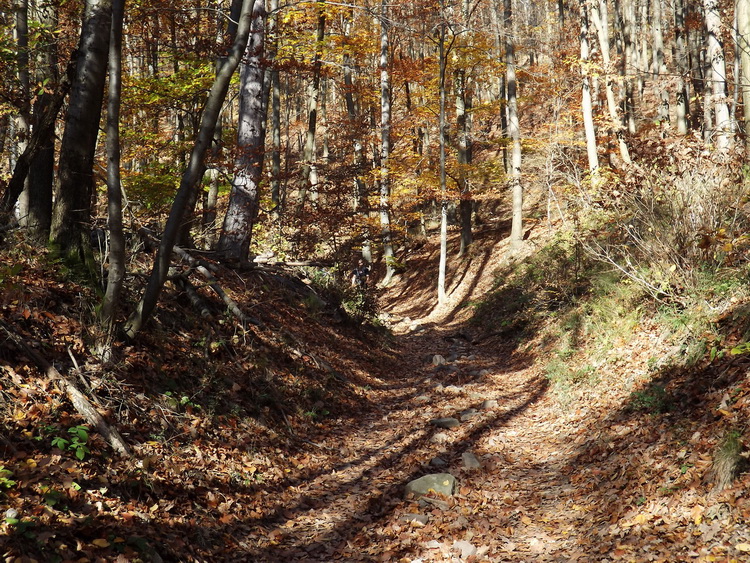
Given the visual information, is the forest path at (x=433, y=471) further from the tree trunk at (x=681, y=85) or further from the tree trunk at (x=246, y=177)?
the tree trunk at (x=681, y=85)

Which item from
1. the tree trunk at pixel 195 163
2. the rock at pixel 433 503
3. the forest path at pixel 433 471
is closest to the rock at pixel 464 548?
the forest path at pixel 433 471

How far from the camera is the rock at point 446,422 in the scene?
26.1 feet

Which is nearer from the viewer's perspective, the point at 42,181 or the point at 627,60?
the point at 42,181

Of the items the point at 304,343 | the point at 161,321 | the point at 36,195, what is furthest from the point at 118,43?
the point at 304,343

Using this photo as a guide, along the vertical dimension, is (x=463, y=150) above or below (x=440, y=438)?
above

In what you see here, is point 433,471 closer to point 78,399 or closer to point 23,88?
point 78,399

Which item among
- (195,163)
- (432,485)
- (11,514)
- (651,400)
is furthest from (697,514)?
(195,163)

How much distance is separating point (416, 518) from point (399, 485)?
87cm

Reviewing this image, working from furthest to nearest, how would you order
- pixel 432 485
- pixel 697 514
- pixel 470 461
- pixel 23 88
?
pixel 23 88 → pixel 470 461 → pixel 432 485 → pixel 697 514

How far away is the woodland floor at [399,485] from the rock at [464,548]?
0.02m

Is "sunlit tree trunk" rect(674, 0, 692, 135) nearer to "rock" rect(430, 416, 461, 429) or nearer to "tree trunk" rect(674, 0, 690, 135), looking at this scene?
"tree trunk" rect(674, 0, 690, 135)

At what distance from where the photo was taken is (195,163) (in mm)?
5723

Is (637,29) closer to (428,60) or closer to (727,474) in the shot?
(428,60)

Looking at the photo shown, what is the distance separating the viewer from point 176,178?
12.0 metres
